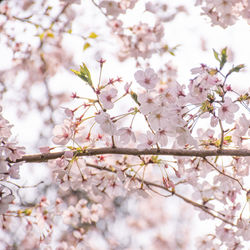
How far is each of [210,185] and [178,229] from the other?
28.9 ft

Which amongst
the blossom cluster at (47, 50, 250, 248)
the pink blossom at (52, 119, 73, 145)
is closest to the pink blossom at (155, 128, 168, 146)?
the blossom cluster at (47, 50, 250, 248)

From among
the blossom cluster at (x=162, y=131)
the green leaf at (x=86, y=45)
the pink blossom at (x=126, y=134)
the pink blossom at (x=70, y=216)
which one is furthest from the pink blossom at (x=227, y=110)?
the green leaf at (x=86, y=45)

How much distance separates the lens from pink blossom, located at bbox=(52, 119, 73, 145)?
200 centimetres

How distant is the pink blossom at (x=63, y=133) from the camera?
2.00 metres

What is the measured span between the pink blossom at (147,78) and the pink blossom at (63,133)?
43cm

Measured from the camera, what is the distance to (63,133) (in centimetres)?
202

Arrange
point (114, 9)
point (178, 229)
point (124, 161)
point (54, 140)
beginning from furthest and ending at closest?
point (178, 229) → point (114, 9) → point (124, 161) → point (54, 140)

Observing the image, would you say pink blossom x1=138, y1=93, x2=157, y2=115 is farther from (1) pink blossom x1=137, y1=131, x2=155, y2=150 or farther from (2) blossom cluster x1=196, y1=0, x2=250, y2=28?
(2) blossom cluster x1=196, y1=0, x2=250, y2=28

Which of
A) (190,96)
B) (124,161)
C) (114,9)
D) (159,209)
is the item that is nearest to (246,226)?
(124,161)

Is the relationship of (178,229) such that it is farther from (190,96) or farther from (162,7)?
(190,96)

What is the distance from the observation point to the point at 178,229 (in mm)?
10984

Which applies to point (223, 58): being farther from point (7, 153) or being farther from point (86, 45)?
point (86, 45)

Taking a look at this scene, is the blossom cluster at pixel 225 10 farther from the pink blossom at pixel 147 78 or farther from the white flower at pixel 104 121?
the white flower at pixel 104 121

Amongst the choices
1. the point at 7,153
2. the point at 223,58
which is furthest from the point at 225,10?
the point at 7,153
